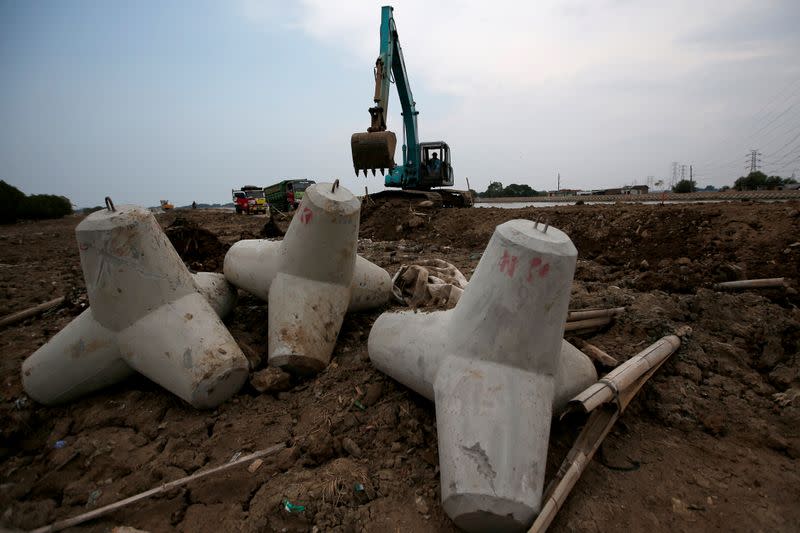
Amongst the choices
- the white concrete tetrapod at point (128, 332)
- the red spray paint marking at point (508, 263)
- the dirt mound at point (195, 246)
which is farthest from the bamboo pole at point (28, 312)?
the red spray paint marking at point (508, 263)

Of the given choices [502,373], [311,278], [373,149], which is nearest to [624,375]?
[502,373]

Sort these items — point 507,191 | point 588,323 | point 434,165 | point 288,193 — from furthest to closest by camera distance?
1. point 507,191
2. point 288,193
3. point 434,165
4. point 588,323

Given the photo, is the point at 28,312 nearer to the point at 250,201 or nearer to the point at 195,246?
the point at 195,246

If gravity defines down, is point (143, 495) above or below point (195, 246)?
below

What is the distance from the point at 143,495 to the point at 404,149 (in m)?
12.9

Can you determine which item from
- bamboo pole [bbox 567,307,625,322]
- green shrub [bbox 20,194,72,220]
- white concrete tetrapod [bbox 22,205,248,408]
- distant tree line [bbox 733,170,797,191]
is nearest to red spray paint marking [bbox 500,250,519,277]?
bamboo pole [bbox 567,307,625,322]

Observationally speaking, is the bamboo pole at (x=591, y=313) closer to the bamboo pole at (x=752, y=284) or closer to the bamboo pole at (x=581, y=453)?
the bamboo pole at (x=581, y=453)

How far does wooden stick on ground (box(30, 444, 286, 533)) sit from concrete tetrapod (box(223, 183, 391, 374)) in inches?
32.3

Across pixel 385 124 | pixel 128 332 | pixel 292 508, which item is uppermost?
pixel 385 124

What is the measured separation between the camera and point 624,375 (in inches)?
94.4

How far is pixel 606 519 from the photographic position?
183 centimetres

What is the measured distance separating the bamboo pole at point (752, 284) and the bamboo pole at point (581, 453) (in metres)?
2.40

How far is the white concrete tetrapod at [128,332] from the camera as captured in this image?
2.72m

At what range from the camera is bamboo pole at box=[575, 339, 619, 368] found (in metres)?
2.87
